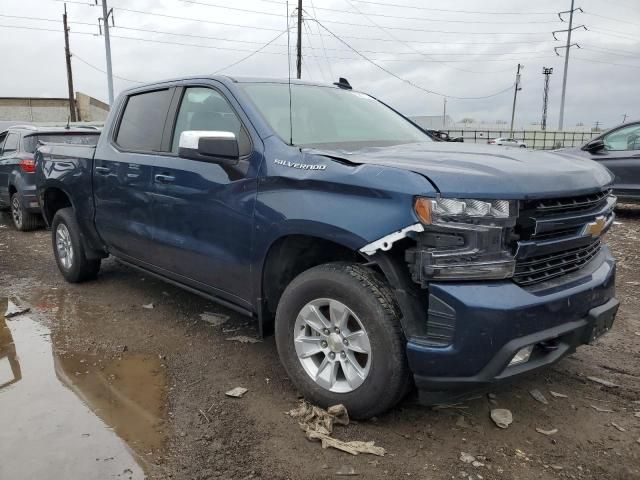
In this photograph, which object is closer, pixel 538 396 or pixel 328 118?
pixel 538 396

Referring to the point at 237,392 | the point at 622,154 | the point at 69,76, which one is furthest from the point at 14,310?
the point at 69,76

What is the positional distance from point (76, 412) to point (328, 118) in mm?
2469

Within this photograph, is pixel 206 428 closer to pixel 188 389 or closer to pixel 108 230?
pixel 188 389

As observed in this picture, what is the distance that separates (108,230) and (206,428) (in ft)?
8.67

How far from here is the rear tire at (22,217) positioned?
8.88 m

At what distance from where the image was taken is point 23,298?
546 centimetres

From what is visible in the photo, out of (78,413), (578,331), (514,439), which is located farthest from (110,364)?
(578,331)

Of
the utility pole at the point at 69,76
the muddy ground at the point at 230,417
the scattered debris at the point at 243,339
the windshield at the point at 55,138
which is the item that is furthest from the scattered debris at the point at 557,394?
the utility pole at the point at 69,76

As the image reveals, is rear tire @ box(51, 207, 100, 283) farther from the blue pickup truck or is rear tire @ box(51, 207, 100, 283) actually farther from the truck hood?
the truck hood

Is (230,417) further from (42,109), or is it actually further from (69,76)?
(42,109)

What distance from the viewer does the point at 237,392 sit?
334 cm

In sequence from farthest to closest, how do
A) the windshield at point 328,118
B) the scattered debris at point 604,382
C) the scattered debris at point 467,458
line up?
the windshield at point 328,118, the scattered debris at point 604,382, the scattered debris at point 467,458

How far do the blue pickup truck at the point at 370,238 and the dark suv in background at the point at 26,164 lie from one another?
533cm

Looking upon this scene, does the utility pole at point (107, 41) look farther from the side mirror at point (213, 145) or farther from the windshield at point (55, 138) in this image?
the side mirror at point (213, 145)
